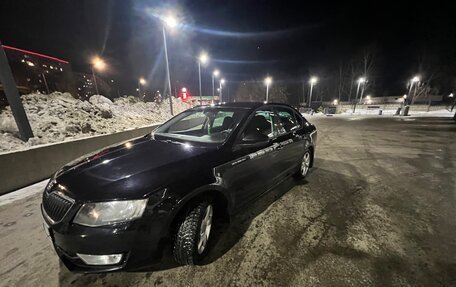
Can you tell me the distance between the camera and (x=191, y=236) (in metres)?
1.96

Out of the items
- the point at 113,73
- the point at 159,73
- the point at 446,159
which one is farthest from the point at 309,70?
the point at 446,159

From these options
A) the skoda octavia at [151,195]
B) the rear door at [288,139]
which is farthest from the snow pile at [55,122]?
the rear door at [288,139]

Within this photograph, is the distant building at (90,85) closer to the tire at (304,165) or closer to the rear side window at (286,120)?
the rear side window at (286,120)

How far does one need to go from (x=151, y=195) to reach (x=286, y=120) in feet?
9.60

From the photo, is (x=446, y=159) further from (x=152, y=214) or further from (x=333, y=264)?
(x=152, y=214)

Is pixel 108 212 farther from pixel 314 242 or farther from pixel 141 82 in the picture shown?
pixel 141 82

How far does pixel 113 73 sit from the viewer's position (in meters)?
24.6

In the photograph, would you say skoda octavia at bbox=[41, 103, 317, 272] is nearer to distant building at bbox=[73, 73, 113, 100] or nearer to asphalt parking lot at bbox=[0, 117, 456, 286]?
asphalt parking lot at bbox=[0, 117, 456, 286]

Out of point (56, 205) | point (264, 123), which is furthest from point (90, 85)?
point (56, 205)

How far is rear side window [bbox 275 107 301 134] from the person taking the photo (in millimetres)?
3533

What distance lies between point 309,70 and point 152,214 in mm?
48353

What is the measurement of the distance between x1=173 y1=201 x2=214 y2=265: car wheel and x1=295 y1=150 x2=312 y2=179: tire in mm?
2692

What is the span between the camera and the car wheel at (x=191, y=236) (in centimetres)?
194

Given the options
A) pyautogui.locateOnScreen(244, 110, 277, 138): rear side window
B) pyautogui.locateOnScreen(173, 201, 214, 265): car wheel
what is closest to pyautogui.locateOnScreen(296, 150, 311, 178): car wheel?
pyautogui.locateOnScreen(244, 110, 277, 138): rear side window
